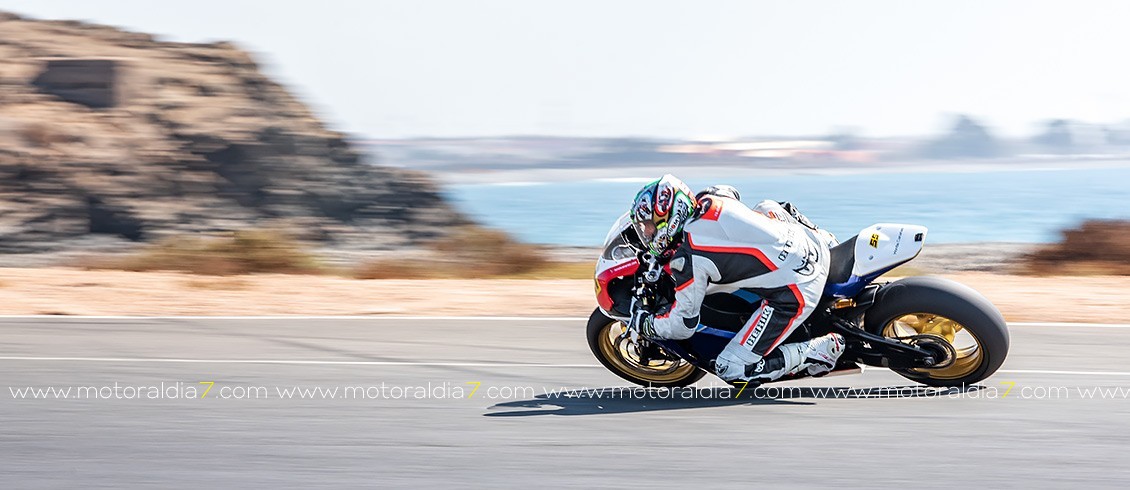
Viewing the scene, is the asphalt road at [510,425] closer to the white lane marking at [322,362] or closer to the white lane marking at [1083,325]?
the white lane marking at [322,362]

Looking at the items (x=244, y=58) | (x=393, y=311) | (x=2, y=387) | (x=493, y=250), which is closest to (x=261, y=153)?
(x=244, y=58)

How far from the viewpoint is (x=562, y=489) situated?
19.4ft

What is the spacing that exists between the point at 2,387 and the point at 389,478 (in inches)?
149

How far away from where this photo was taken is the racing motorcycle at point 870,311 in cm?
734

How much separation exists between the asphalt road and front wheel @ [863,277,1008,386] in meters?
0.19

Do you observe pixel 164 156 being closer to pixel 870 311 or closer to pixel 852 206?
pixel 852 206

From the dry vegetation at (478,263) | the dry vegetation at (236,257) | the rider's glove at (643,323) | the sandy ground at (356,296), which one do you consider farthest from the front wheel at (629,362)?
the dry vegetation at (236,257)

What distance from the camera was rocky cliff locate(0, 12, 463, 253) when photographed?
48375mm

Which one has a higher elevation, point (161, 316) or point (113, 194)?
point (161, 316)

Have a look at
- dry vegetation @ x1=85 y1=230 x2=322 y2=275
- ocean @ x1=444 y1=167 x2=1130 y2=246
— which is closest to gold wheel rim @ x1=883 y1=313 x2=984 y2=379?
dry vegetation @ x1=85 y1=230 x2=322 y2=275

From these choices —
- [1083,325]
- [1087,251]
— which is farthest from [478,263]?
[1083,325]

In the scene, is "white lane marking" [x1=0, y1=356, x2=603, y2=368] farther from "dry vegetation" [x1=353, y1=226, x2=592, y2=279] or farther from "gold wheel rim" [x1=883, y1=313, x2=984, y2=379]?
"dry vegetation" [x1=353, y1=226, x2=592, y2=279]

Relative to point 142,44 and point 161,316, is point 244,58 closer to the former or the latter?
point 142,44

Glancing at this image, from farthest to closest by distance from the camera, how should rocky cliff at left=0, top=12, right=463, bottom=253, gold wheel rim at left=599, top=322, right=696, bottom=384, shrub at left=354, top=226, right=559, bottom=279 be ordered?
rocky cliff at left=0, top=12, right=463, bottom=253 < shrub at left=354, top=226, right=559, bottom=279 < gold wheel rim at left=599, top=322, right=696, bottom=384
